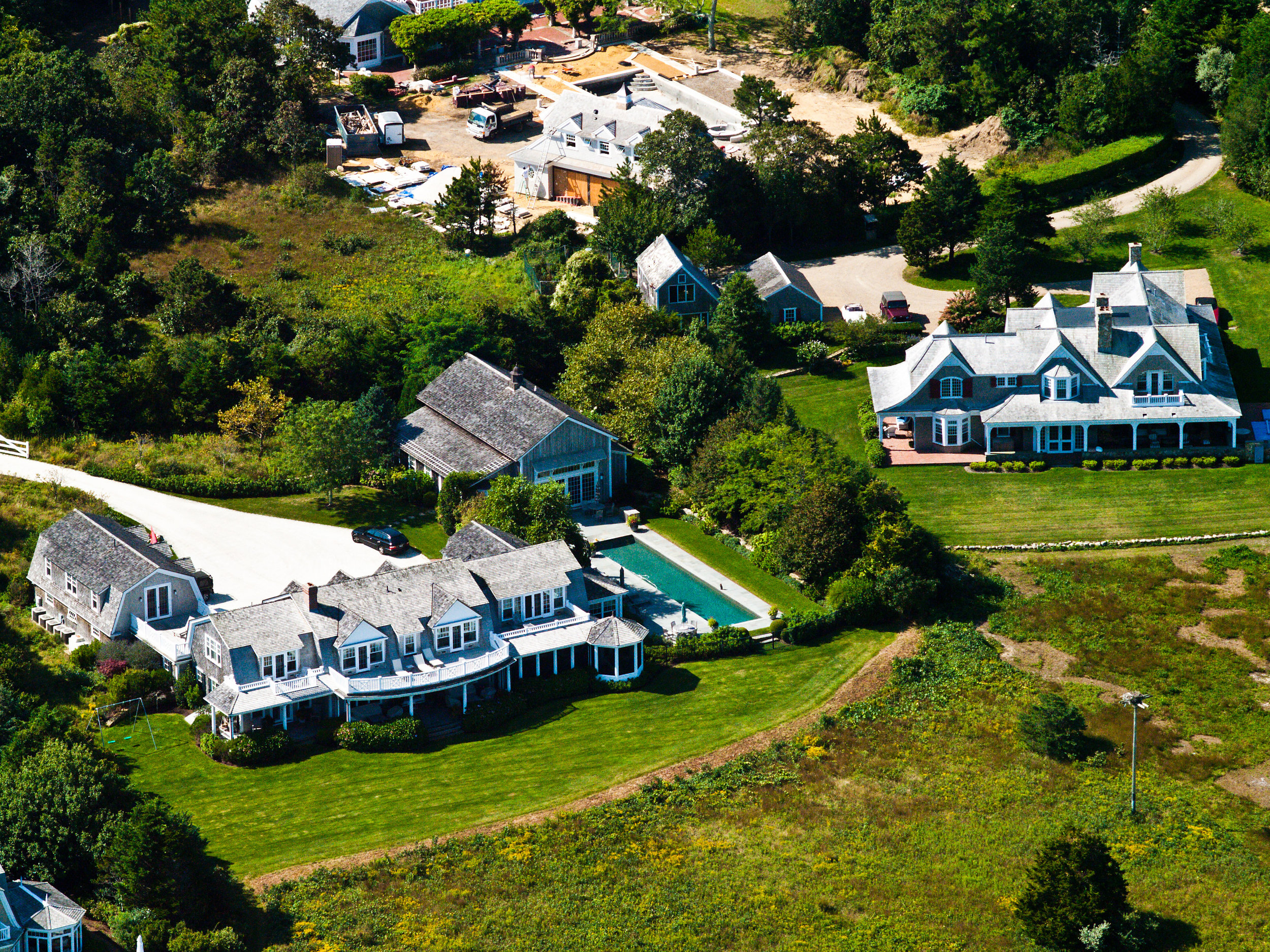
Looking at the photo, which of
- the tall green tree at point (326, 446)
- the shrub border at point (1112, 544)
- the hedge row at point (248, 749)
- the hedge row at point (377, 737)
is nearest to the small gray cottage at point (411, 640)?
the hedge row at point (248, 749)

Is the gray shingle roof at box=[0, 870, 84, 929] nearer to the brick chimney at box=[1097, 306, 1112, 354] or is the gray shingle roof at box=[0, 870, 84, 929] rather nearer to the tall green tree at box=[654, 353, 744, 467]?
the tall green tree at box=[654, 353, 744, 467]

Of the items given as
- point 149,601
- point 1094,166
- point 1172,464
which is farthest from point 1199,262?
point 149,601

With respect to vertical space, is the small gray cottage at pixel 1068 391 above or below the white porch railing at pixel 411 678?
above

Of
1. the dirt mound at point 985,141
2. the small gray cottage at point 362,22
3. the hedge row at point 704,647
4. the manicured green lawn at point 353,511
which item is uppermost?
the small gray cottage at point 362,22

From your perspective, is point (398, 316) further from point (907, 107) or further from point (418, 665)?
point (907, 107)

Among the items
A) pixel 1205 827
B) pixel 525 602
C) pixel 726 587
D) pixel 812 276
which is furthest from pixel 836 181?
pixel 1205 827

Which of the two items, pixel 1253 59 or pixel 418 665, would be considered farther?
pixel 1253 59

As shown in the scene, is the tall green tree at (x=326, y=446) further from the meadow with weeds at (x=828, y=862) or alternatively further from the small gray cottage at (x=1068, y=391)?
the meadow with weeds at (x=828, y=862)
